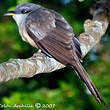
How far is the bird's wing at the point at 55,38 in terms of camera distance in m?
5.63

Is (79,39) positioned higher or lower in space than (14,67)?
lower

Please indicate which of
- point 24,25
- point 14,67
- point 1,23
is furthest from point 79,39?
point 1,23

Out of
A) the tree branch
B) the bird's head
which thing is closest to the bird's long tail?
the tree branch

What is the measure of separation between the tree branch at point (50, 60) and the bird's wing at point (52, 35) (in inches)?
6.2

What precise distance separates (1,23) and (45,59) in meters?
3.72

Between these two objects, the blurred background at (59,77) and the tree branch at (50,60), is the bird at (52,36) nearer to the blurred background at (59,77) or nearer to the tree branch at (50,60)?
the tree branch at (50,60)

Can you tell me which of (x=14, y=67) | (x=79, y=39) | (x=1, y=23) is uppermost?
(x=14, y=67)

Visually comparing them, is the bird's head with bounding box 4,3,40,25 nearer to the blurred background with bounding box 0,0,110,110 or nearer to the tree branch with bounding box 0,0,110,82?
the blurred background with bounding box 0,0,110,110

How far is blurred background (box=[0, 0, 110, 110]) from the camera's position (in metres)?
7.41

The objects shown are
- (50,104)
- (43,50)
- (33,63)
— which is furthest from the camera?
(50,104)

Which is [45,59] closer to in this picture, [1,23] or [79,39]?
[79,39]

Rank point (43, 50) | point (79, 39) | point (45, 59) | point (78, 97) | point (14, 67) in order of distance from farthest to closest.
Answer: point (78, 97) < point (79, 39) < point (43, 50) < point (45, 59) < point (14, 67)

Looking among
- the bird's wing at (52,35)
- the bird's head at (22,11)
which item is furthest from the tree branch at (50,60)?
the bird's head at (22,11)

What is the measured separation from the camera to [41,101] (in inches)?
286
